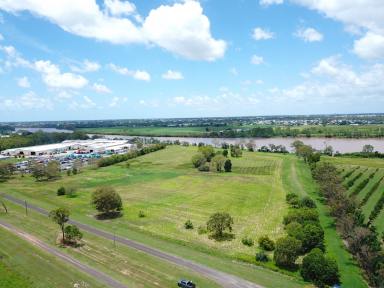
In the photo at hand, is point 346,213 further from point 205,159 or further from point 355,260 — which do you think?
point 205,159

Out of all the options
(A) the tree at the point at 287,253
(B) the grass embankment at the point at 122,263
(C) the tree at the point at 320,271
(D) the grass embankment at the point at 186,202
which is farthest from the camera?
(D) the grass embankment at the point at 186,202

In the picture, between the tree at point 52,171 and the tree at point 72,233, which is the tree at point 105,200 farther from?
the tree at point 52,171

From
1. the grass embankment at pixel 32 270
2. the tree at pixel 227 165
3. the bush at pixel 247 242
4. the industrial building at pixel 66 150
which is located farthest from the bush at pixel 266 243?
the industrial building at pixel 66 150

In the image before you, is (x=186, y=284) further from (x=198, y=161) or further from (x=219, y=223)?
(x=198, y=161)

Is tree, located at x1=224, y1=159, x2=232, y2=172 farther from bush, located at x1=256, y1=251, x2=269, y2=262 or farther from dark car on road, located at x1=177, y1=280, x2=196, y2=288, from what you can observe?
dark car on road, located at x1=177, y1=280, x2=196, y2=288

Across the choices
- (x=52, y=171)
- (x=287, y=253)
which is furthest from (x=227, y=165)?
(x=287, y=253)
